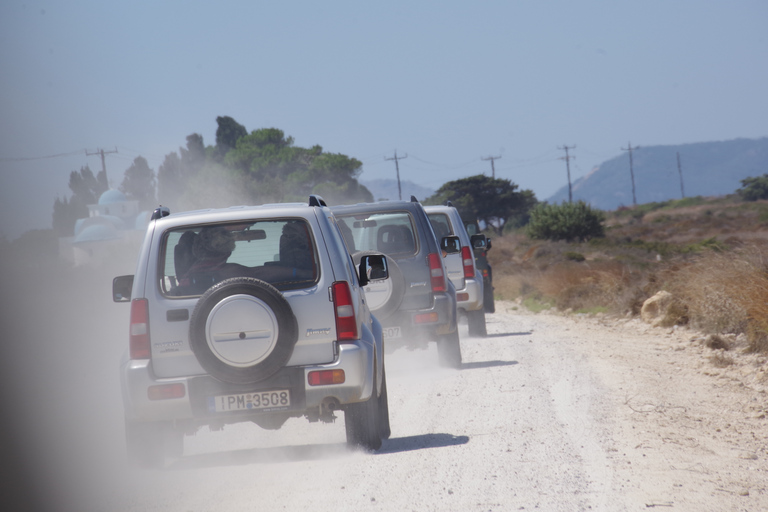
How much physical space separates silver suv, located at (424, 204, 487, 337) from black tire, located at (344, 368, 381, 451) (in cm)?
584

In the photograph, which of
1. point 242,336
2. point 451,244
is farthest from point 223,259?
point 451,244

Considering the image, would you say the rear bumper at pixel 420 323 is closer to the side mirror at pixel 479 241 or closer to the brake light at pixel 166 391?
the brake light at pixel 166 391

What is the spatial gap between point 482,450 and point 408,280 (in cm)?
380

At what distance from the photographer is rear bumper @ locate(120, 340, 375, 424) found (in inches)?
215

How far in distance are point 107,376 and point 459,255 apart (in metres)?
5.46

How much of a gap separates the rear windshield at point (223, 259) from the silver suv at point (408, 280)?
3208 millimetres

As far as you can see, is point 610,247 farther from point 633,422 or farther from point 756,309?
point 633,422

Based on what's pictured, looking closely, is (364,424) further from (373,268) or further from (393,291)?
(393,291)

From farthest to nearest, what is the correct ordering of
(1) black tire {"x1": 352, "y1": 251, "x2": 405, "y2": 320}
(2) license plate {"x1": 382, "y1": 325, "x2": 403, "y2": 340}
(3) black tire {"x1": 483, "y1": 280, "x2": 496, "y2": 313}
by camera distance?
(3) black tire {"x1": 483, "y1": 280, "x2": 496, "y2": 313} < (2) license plate {"x1": 382, "y1": 325, "x2": 403, "y2": 340} < (1) black tire {"x1": 352, "y1": 251, "x2": 405, "y2": 320}

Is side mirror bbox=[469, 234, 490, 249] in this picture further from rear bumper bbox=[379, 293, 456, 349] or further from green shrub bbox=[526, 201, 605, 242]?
green shrub bbox=[526, 201, 605, 242]

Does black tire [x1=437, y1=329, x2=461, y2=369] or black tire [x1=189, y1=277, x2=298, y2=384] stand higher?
black tire [x1=189, y1=277, x2=298, y2=384]

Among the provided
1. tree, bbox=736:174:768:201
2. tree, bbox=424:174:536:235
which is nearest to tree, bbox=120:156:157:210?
tree, bbox=424:174:536:235

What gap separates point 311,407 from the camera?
553 cm

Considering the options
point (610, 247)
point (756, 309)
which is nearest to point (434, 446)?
point (756, 309)
